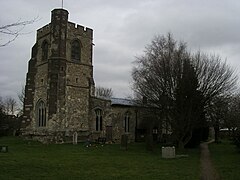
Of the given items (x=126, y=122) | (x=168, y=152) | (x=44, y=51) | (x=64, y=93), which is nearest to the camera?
(x=168, y=152)

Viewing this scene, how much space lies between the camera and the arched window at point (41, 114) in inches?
1492

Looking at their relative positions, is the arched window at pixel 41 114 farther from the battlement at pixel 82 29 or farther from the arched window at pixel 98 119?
the battlement at pixel 82 29

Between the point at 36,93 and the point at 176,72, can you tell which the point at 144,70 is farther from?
the point at 36,93

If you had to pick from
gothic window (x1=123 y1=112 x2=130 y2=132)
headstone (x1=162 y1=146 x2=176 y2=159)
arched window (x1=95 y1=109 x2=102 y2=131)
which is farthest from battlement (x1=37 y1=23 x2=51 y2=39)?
headstone (x1=162 y1=146 x2=176 y2=159)

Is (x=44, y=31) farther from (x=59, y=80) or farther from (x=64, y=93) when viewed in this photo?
(x=64, y=93)

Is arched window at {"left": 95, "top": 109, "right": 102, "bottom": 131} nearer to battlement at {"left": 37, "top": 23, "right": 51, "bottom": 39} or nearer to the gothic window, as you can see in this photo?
the gothic window

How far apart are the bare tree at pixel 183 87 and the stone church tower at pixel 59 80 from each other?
11249 millimetres

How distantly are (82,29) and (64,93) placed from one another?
867cm

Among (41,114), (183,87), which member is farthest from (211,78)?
(41,114)

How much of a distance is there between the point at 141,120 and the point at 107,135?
6.18m

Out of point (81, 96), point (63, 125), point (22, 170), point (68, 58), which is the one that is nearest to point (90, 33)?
point (68, 58)

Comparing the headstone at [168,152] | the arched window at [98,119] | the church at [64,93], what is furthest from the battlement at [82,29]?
the headstone at [168,152]

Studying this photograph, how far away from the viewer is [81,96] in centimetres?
3928

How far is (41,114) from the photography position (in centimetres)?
3847
